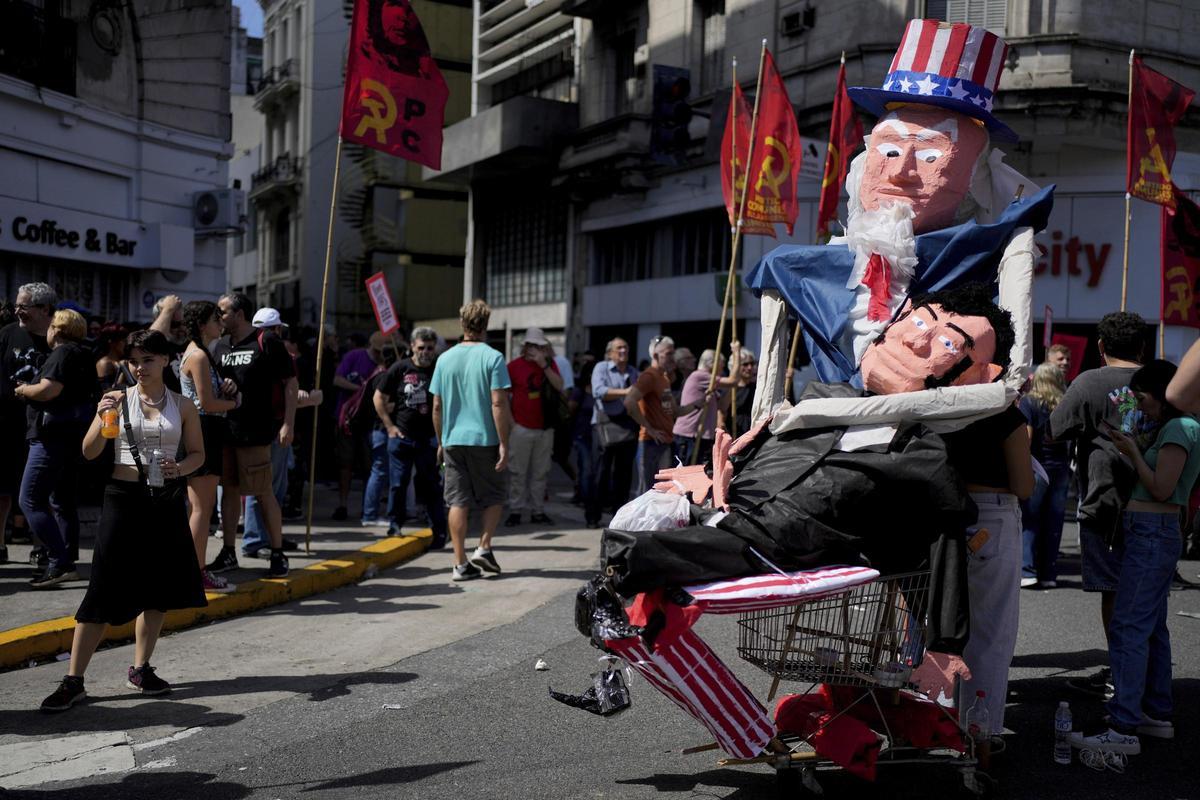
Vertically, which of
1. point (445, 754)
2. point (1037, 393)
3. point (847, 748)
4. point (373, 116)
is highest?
point (373, 116)

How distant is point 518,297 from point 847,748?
85.2 feet

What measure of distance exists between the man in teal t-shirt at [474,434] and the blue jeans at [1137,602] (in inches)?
181

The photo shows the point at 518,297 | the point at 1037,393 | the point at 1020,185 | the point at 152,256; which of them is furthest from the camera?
the point at 518,297

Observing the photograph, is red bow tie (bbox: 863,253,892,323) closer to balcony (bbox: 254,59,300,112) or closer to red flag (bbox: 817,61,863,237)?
red flag (bbox: 817,61,863,237)

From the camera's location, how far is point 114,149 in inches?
702

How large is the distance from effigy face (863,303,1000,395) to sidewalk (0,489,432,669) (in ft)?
15.3

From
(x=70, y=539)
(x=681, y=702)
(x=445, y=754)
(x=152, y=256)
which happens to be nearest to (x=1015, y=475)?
(x=681, y=702)

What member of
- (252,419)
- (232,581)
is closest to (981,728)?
(232,581)

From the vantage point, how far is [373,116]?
913cm

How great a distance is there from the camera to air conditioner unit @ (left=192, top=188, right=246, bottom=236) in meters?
19.0

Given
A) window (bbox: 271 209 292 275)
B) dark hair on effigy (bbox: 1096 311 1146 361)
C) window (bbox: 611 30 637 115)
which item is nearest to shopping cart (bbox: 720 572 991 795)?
dark hair on effigy (bbox: 1096 311 1146 361)

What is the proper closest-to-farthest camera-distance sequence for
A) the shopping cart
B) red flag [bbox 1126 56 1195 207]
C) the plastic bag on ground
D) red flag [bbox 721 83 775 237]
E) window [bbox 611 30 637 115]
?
the plastic bag on ground
the shopping cart
red flag [bbox 1126 56 1195 207]
red flag [bbox 721 83 775 237]
window [bbox 611 30 637 115]

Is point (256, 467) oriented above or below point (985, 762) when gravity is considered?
above

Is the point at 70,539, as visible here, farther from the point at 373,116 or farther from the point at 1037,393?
the point at 1037,393
